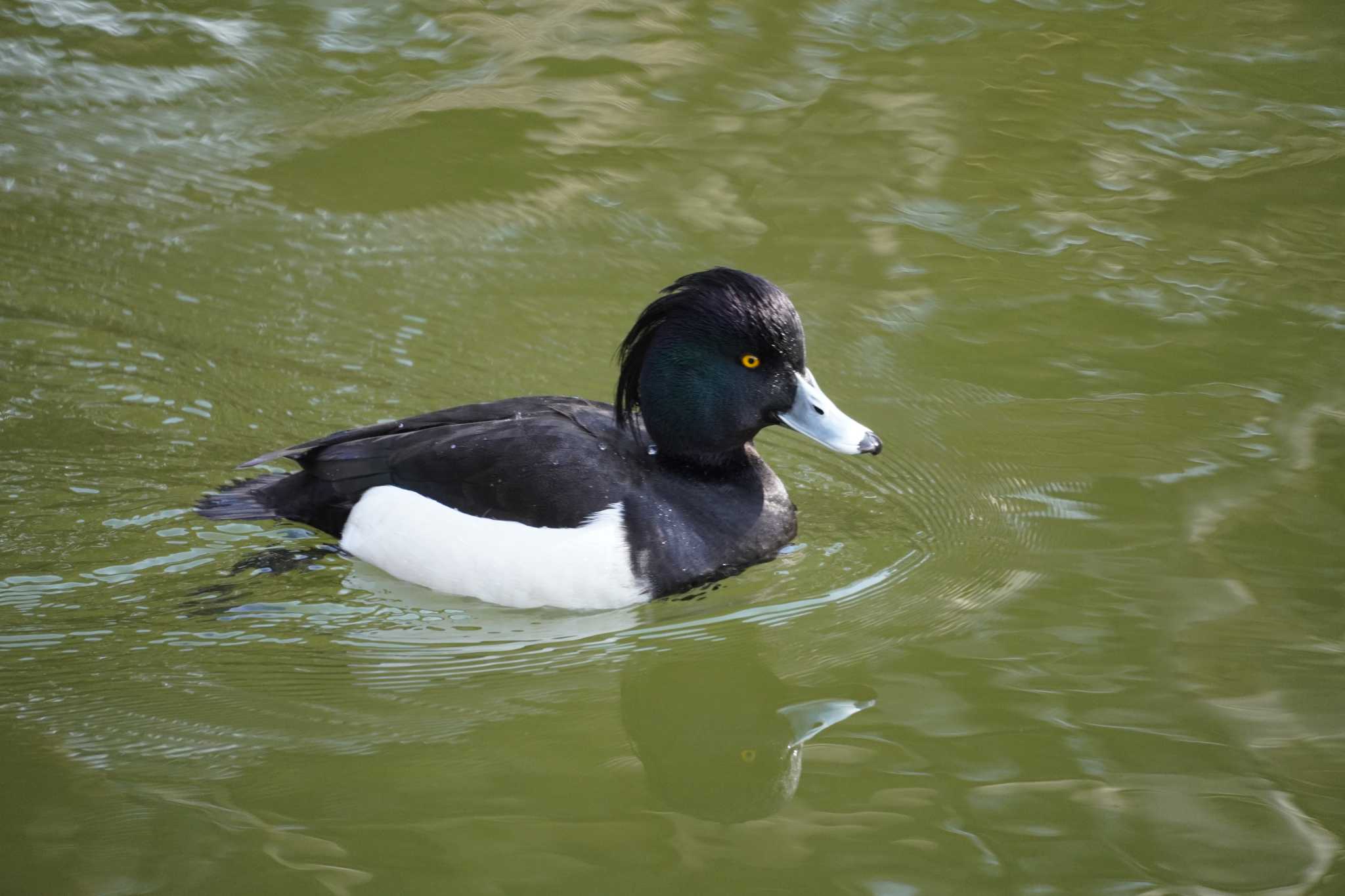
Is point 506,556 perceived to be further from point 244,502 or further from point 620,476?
point 244,502

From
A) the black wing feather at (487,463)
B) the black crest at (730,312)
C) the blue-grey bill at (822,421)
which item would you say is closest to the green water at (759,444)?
the black wing feather at (487,463)

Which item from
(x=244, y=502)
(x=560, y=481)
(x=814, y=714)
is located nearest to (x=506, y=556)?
(x=560, y=481)

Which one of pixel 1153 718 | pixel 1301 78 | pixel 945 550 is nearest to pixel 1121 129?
pixel 1301 78

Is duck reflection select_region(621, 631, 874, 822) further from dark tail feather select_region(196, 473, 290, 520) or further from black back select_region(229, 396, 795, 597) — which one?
dark tail feather select_region(196, 473, 290, 520)

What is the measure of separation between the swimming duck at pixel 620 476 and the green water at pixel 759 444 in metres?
0.17

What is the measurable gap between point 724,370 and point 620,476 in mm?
573

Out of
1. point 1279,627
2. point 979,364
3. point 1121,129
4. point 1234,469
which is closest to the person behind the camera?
point 1279,627

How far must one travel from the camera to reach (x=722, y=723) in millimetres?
4641

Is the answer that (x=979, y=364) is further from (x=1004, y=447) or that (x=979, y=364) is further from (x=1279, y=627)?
(x=1279, y=627)

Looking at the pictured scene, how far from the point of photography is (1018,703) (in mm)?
4543

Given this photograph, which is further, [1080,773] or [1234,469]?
[1234,469]

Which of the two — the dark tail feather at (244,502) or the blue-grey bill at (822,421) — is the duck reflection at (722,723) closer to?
the blue-grey bill at (822,421)

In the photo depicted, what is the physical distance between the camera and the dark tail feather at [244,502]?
5629 millimetres

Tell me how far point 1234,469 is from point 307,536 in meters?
4.02
